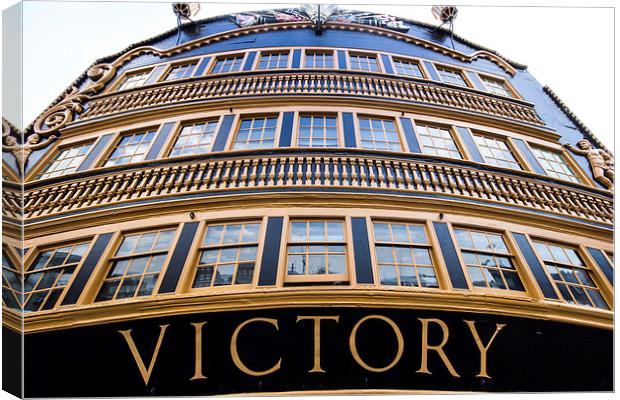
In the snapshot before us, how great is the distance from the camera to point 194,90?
784 centimetres

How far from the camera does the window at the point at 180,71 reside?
8.40 metres

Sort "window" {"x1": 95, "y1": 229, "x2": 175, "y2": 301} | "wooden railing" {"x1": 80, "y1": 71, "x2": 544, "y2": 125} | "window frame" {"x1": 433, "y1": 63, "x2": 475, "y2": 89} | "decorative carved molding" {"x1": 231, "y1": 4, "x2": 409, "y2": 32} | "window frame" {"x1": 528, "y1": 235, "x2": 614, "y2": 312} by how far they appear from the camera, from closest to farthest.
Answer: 1. "window" {"x1": 95, "y1": 229, "x2": 175, "y2": 301}
2. "window frame" {"x1": 528, "y1": 235, "x2": 614, "y2": 312}
3. "decorative carved molding" {"x1": 231, "y1": 4, "x2": 409, "y2": 32}
4. "wooden railing" {"x1": 80, "y1": 71, "x2": 544, "y2": 125}
5. "window frame" {"x1": 433, "y1": 63, "x2": 475, "y2": 89}

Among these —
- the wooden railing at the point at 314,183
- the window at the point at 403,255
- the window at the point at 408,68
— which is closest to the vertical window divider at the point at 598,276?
the wooden railing at the point at 314,183

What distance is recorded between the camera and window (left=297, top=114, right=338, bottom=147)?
6707 mm

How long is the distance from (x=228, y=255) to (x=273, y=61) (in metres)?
5.21

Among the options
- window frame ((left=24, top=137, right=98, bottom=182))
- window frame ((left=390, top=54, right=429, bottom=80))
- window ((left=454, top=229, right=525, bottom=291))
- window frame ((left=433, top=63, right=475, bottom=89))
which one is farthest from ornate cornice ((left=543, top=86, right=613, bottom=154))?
window frame ((left=24, top=137, right=98, bottom=182))

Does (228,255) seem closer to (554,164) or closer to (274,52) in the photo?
(274,52)

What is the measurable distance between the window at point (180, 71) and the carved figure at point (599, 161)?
26.3ft

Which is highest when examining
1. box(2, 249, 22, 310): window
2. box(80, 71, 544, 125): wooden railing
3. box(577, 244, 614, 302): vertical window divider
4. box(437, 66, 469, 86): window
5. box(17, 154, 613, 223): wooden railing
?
box(437, 66, 469, 86): window

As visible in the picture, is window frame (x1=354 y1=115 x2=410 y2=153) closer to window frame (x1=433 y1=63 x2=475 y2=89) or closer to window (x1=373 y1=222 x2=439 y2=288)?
window (x1=373 y1=222 x2=439 y2=288)

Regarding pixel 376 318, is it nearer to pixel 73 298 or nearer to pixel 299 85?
pixel 73 298

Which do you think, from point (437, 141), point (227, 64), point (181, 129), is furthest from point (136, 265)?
point (437, 141)

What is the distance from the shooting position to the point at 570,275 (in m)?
5.55

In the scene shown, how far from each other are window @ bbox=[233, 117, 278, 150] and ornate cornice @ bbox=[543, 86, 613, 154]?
539cm
